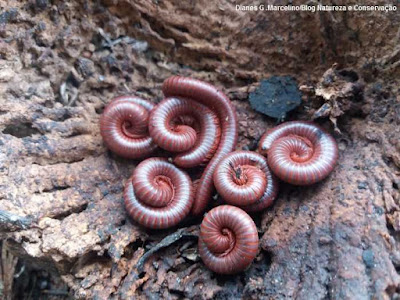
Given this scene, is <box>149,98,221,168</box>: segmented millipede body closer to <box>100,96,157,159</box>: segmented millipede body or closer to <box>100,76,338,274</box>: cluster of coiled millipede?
<box>100,76,338,274</box>: cluster of coiled millipede

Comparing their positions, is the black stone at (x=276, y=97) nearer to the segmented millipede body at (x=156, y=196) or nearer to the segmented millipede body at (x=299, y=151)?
the segmented millipede body at (x=299, y=151)

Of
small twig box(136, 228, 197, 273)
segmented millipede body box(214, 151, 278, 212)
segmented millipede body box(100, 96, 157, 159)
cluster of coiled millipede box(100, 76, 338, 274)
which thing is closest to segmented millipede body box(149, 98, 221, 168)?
cluster of coiled millipede box(100, 76, 338, 274)

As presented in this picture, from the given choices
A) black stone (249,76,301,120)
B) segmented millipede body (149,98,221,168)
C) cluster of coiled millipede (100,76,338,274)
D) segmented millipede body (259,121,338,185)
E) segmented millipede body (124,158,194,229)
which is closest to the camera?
cluster of coiled millipede (100,76,338,274)

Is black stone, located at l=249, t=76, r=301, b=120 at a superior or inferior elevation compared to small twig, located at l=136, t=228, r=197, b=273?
superior

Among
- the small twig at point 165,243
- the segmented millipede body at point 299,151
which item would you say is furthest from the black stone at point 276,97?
the small twig at point 165,243

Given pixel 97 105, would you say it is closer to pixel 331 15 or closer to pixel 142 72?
pixel 142 72
